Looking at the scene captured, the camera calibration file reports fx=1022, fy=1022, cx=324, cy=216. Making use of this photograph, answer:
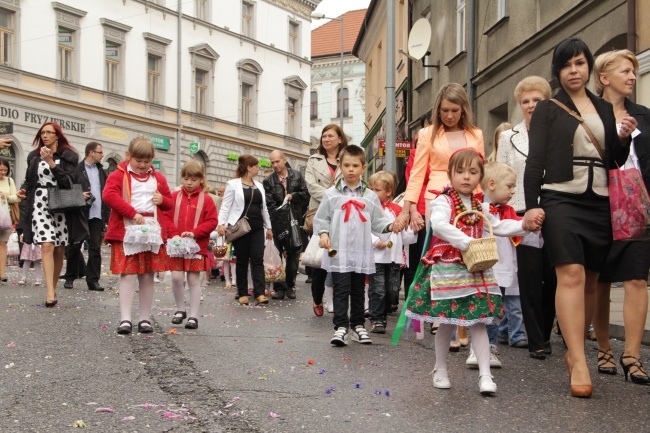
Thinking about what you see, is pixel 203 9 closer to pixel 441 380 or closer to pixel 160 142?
pixel 160 142

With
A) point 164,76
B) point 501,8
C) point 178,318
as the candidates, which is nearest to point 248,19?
point 164,76

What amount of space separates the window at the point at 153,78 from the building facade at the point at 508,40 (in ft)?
61.0

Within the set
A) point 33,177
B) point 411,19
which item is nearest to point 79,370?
point 33,177

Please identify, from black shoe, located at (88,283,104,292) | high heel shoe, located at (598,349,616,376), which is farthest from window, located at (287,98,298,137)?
high heel shoe, located at (598,349,616,376)

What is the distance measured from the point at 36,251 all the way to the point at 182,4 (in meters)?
31.7

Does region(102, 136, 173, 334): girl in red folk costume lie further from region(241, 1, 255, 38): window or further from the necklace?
region(241, 1, 255, 38): window

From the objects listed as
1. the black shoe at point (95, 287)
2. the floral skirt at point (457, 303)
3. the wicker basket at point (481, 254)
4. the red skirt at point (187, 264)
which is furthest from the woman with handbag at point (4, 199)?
the wicker basket at point (481, 254)

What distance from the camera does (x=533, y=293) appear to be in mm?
7305

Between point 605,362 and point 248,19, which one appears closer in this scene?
point 605,362

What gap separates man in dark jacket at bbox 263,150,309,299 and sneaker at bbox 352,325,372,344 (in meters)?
4.80

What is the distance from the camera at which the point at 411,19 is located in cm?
2862

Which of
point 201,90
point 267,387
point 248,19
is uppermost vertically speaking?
point 248,19

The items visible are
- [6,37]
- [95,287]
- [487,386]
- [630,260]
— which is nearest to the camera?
[487,386]

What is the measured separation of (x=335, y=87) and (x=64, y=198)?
62563mm
